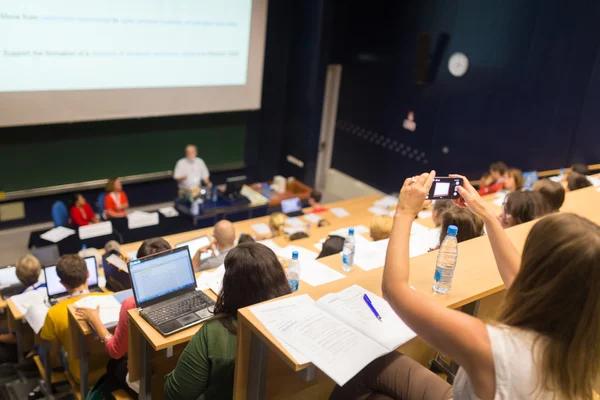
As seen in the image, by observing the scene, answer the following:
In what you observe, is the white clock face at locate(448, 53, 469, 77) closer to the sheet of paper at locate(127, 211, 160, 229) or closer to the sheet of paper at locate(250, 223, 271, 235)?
the sheet of paper at locate(250, 223, 271, 235)

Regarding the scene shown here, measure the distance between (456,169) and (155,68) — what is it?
410cm

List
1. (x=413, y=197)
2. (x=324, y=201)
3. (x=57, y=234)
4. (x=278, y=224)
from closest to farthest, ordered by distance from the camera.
Answer: 1. (x=413, y=197)
2. (x=278, y=224)
3. (x=57, y=234)
4. (x=324, y=201)

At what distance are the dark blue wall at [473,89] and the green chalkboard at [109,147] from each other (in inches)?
77.0

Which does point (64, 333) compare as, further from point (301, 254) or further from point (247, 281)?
point (247, 281)

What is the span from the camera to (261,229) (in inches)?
235

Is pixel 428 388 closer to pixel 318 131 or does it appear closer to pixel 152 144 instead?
pixel 152 144

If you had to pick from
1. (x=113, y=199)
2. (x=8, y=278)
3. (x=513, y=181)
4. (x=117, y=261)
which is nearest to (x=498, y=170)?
(x=513, y=181)

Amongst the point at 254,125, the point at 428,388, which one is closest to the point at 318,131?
the point at 254,125

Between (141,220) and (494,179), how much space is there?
4.04m

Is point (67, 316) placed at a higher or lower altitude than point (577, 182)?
lower

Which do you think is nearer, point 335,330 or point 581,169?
point 335,330

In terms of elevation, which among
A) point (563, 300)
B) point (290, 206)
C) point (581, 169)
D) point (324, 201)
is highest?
point (563, 300)

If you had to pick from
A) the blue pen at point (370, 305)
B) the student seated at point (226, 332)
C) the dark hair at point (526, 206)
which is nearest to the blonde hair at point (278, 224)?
the dark hair at point (526, 206)

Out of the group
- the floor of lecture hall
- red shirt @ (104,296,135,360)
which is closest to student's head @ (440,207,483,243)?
red shirt @ (104,296,135,360)
